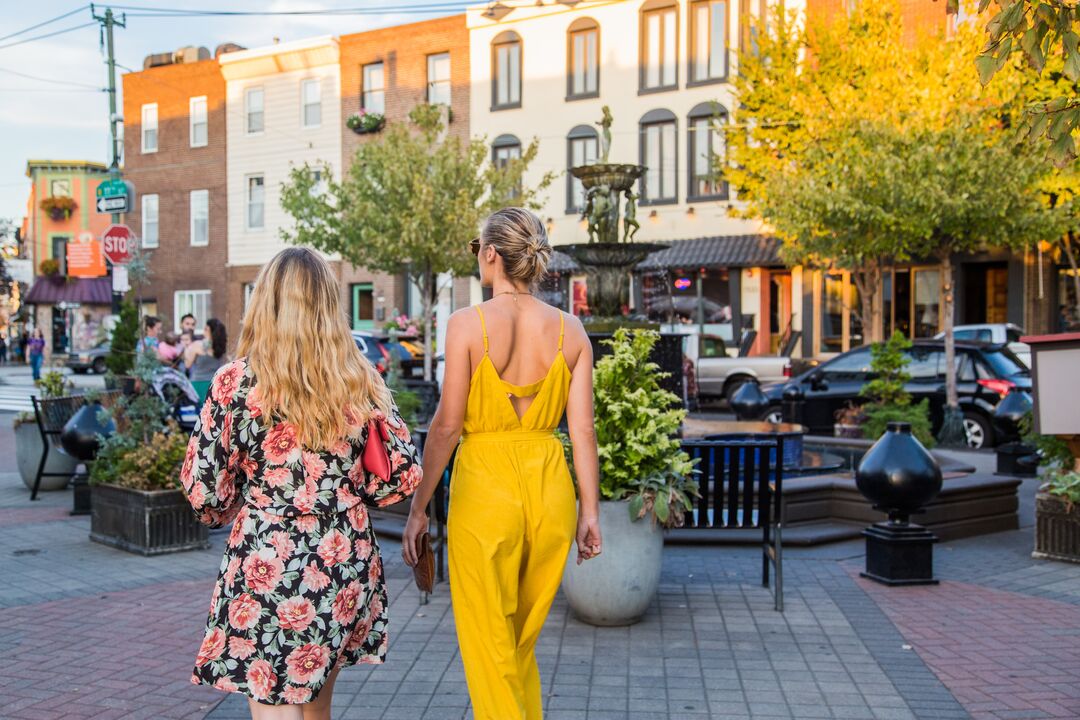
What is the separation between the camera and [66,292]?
4856 centimetres

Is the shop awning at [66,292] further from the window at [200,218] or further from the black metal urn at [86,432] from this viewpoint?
the black metal urn at [86,432]

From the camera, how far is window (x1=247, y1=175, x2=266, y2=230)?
112 ft

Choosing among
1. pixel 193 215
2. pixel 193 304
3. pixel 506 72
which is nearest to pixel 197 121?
pixel 193 215

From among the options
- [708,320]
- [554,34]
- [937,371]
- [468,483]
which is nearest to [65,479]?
[468,483]

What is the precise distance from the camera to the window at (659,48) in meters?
27.2

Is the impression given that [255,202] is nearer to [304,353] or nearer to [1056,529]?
[1056,529]

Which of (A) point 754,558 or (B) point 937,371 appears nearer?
(A) point 754,558

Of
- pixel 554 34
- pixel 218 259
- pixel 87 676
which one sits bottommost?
pixel 87 676

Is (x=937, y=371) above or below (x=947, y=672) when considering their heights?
above

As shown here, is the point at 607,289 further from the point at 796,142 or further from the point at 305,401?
the point at 796,142

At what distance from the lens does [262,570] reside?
285cm

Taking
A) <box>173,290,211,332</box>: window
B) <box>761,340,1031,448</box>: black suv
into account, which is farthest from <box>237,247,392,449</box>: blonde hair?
<box>173,290,211,332</box>: window

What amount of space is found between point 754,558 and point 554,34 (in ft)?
79.0

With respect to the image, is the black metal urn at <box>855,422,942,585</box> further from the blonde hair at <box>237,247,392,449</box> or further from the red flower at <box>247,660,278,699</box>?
the red flower at <box>247,660,278,699</box>
